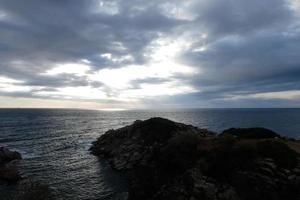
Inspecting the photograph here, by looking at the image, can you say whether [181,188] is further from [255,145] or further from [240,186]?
[255,145]

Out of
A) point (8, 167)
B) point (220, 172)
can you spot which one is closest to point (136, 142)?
point (8, 167)

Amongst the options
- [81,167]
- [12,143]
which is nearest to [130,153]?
[81,167]

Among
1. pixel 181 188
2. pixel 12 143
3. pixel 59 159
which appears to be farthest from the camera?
pixel 12 143

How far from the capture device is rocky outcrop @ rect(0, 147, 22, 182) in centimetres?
3023

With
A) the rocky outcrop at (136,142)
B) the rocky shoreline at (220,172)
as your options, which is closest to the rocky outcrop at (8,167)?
the rocky outcrop at (136,142)

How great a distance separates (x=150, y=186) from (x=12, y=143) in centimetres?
5068

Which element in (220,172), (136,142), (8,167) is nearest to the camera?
(220,172)

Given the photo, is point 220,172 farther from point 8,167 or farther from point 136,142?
point 8,167

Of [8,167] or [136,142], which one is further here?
[136,142]

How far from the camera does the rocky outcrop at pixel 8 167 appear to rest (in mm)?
30234

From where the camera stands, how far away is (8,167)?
115ft

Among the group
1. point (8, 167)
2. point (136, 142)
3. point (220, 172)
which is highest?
point (220, 172)

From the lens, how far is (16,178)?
30.2 m

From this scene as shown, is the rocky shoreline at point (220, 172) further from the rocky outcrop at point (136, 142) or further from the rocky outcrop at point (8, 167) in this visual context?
the rocky outcrop at point (8, 167)
